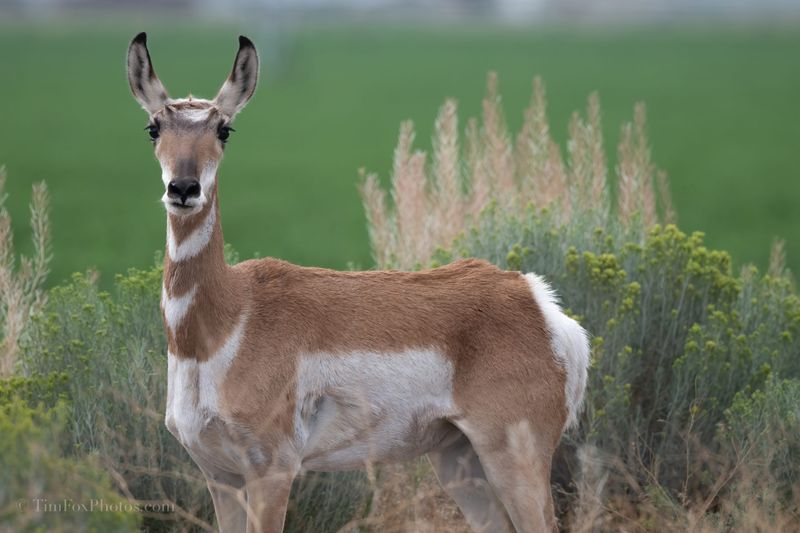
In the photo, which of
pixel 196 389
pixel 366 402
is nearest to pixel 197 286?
pixel 196 389

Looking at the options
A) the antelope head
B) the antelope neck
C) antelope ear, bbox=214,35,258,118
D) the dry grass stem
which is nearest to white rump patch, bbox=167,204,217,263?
the antelope neck

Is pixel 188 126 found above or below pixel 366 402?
above

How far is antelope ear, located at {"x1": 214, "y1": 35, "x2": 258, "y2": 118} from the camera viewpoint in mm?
5828

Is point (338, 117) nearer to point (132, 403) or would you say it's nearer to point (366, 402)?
point (132, 403)

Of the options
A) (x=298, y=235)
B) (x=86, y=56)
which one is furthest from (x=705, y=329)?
(x=86, y=56)

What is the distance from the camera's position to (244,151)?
115ft

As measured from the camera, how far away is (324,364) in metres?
5.59

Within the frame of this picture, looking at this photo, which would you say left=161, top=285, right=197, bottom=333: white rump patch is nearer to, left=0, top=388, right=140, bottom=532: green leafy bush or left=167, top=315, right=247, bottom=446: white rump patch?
left=167, top=315, right=247, bottom=446: white rump patch

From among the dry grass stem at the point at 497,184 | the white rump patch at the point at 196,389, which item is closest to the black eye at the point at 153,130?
the white rump patch at the point at 196,389

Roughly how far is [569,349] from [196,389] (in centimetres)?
178

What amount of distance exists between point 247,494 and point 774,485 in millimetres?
2777

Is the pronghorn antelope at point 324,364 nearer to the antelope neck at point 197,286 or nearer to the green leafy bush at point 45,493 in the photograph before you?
the antelope neck at point 197,286

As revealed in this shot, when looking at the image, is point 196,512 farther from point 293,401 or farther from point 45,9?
point 45,9

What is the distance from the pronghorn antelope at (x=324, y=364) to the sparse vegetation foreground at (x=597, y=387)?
0.32m
